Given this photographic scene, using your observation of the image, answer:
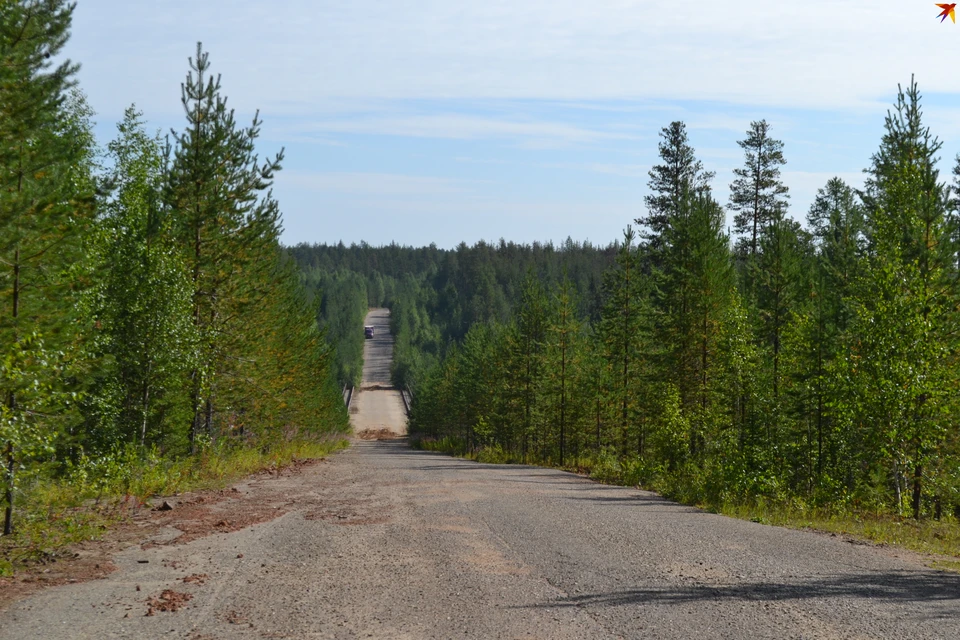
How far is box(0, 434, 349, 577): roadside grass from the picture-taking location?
1068cm

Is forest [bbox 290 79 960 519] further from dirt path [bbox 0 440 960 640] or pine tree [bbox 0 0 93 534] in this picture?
pine tree [bbox 0 0 93 534]

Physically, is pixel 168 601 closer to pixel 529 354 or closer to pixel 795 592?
pixel 795 592

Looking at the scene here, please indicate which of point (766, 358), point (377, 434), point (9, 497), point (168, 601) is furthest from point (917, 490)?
point (377, 434)

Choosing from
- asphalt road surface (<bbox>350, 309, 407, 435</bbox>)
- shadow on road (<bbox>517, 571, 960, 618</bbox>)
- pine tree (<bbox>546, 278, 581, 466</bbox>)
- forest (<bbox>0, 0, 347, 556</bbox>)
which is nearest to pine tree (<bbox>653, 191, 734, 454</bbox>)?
pine tree (<bbox>546, 278, 581, 466</bbox>)

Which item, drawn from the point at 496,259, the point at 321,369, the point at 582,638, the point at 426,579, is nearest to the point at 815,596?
the point at 582,638

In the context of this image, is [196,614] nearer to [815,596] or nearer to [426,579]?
[426,579]

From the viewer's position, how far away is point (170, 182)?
Result: 24.3 m

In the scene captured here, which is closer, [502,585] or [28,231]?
[502,585]

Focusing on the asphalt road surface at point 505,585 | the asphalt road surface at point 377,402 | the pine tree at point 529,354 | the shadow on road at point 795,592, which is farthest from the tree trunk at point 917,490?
the asphalt road surface at point 377,402

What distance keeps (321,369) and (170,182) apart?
1120 inches

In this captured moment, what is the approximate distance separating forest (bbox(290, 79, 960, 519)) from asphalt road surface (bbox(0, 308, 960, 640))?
20.9ft

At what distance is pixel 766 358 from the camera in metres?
26.2

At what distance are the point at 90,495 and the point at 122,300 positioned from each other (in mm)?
5886

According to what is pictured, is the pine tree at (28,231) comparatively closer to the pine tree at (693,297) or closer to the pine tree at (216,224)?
the pine tree at (216,224)
